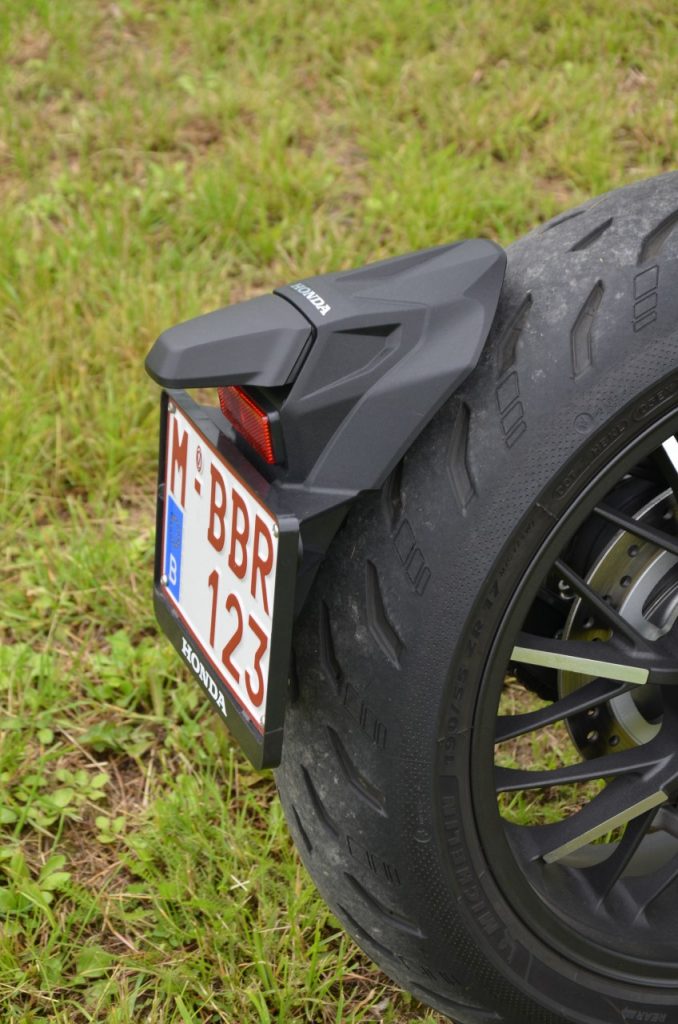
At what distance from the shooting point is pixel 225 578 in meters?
1.50

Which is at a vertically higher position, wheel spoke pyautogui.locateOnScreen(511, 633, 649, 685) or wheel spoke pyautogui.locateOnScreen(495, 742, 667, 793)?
wheel spoke pyautogui.locateOnScreen(511, 633, 649, 685)

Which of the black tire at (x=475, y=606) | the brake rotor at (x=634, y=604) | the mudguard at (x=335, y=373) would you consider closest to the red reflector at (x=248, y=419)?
the mudguard at (x=335, y=373)

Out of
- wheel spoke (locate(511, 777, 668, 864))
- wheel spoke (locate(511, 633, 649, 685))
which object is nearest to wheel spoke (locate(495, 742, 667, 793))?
wheel spoke (locate(511, 777, 668, 864))

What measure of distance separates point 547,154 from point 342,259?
2.79ft

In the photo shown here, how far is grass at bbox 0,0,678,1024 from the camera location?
6.08 ft

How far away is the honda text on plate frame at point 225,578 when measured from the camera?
1382mm

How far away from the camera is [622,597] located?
5.35ft

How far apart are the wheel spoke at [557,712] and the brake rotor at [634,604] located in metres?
0.07

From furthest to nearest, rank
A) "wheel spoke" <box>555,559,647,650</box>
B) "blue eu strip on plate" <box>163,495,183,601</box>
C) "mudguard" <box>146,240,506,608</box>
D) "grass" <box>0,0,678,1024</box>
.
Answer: "grass" <box>0,0,678,1024</box>
"blue eu strip on plate" <box>163,495,183,601</box>
"wheel spoke" <box>555,559,647,650</box>
"mudguard" <box>146,240,506,608</box>

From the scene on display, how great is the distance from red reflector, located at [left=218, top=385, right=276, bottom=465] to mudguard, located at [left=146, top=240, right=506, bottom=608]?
0.07ft

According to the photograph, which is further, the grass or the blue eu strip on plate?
the grass

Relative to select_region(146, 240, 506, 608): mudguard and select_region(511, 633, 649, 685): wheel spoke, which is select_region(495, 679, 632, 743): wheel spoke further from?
select_region(146, 240, 506, 608): mudguard

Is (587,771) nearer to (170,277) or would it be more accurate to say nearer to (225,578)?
(225,578)

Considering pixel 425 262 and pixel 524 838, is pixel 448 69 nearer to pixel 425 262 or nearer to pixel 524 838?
pixel 425 262
